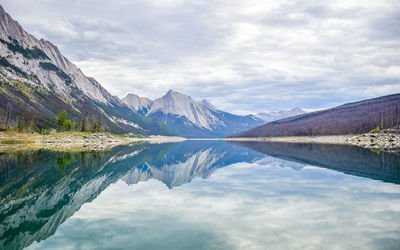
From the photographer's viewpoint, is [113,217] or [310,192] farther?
[310,192]

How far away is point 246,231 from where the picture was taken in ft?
54.3

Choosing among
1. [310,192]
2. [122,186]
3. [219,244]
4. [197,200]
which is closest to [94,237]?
[219,244]

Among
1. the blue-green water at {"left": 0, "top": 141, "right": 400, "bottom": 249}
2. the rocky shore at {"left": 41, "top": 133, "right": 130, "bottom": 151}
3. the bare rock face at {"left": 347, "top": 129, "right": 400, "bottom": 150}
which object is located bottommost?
the blue-green water at {"left": 0, "top": 141, "right": 400, "bottom": 249}

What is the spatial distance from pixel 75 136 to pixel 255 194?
132 metres

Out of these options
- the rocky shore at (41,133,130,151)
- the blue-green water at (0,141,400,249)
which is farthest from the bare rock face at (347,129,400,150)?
the rocky shore at (41,133,130,151)

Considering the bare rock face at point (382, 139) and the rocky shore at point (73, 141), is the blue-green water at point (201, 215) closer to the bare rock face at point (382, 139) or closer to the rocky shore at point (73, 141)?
the rocky shore at point (73, 141)

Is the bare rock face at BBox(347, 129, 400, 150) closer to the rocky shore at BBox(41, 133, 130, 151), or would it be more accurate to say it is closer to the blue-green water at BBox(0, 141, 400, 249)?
the blue-green water at BBox(0, 141, 400, 249)

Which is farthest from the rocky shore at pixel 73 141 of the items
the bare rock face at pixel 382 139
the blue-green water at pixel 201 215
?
the bare rock face at pixel 382 139

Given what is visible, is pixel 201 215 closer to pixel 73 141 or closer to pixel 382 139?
pixel 73 141

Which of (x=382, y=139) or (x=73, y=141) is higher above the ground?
(x=382, y=139)

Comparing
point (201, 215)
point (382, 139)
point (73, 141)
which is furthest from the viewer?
point (73, 141)

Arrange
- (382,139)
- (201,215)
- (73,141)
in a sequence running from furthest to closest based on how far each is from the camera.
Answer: (73,141) < (382,139) < (201,215)

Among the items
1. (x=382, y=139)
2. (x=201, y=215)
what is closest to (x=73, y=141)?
(x=201, y=215)

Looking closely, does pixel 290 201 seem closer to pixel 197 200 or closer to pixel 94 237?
pixel 197 200
